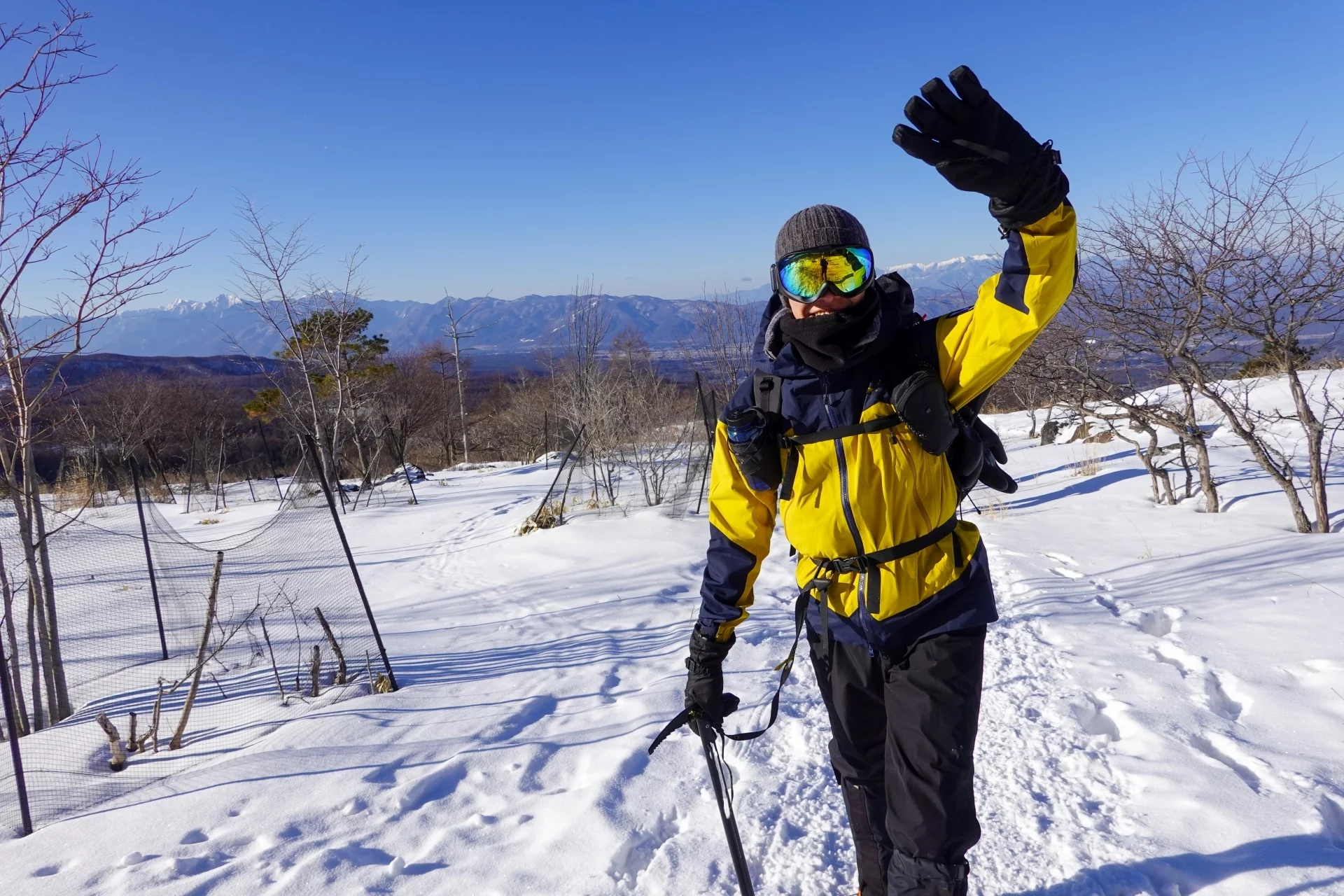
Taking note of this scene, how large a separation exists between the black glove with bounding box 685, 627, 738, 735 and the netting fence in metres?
3.14

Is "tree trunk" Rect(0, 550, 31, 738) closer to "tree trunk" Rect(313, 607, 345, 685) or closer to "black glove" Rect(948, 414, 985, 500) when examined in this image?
"tree trunk" Rect(313, 607, 345, 685)

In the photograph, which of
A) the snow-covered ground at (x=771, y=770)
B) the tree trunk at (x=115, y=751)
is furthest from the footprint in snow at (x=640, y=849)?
the tree trunk at (x=115, y=751)

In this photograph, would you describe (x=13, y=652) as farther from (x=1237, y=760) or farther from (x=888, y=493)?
(x=1237, y=760)

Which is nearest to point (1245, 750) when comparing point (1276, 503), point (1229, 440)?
point (1276, 503)

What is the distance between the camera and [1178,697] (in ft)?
10.8

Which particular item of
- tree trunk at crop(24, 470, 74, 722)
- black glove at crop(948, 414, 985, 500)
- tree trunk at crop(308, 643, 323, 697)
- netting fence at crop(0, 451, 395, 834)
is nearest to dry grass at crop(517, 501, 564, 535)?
netting fence at crop(0, 451, 395, 834)

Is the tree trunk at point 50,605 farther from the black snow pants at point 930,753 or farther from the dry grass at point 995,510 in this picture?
the dry grass at point 995,510

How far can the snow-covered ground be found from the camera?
2.43 m

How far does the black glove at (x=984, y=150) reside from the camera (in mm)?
1434

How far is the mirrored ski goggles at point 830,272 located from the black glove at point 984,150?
418 millimetres

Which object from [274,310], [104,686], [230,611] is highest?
[274,310]

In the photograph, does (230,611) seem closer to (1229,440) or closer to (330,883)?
(330,883)

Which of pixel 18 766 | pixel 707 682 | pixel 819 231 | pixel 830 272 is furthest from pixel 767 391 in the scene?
pixel 18 766

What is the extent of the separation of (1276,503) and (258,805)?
8921 millimetres
